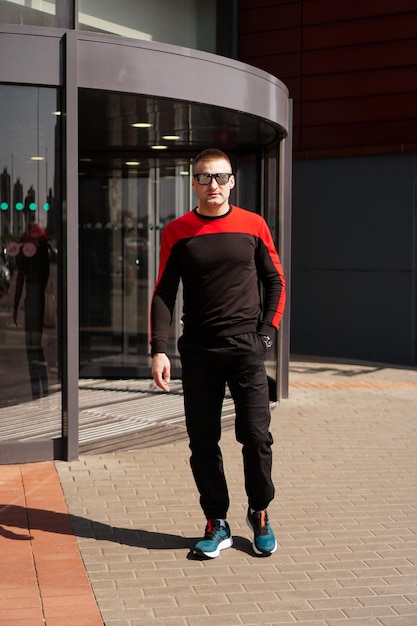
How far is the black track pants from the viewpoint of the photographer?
5.05 m

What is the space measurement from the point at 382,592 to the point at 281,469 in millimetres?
2584

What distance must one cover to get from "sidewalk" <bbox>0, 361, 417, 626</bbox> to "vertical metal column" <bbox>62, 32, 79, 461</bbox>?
0.33 metres

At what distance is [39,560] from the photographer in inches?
195

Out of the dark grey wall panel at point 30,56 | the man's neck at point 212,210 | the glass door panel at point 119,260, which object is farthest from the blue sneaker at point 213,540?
the glass door panel at point 119,260

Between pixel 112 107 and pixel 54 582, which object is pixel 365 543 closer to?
pixel 54 582

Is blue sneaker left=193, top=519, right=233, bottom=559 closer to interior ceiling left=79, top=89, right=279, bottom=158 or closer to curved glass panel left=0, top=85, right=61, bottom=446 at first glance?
curved glass panel left=0, top=85, right=61, bottom=446

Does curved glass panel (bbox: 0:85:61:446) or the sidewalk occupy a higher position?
curved glass panel (bbox: 0:85:61:446)

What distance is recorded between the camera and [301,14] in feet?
47.7

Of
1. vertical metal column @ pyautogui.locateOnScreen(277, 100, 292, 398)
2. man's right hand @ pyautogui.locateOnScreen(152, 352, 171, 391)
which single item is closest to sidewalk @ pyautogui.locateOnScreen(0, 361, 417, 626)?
man's right hand @ pyautogui.locateOnScreen(152, 352, 171, 391)

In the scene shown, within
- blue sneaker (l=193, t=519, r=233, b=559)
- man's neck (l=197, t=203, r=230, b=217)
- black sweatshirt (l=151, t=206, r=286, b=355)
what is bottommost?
blue sneaker (l=193, t=519, r=233, b=559)

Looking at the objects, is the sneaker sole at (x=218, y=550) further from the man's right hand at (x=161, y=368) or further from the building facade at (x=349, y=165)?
the building facade at (x=349, y=165)

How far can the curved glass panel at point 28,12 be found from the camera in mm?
6973

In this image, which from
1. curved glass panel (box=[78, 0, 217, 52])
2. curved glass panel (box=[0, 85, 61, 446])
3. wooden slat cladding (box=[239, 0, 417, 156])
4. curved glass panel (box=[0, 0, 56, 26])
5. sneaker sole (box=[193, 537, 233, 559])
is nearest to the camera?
sneaker sole (box=[193, 537, 233, 559])

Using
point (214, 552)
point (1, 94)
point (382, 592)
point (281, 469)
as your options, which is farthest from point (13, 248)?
point (382, 592)
